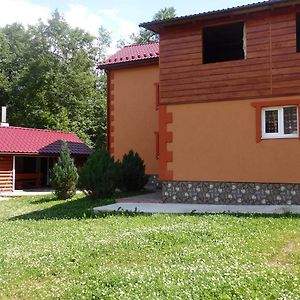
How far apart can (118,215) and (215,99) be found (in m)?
4.62

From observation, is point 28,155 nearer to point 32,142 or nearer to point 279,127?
point 32,142

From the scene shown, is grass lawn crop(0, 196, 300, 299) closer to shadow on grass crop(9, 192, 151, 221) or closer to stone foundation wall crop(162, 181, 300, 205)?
shadow on grass crop(9, 192, 151, 221)

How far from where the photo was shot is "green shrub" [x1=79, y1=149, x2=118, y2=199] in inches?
556

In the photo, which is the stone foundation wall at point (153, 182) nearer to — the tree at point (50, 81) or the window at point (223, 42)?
the window at point (223, 42)

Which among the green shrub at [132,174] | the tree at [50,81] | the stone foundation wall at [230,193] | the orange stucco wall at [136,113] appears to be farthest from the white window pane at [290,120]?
the tree at [50,81]

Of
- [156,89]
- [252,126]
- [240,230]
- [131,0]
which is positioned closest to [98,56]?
[156,89]

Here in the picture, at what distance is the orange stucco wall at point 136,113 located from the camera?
18594 mm

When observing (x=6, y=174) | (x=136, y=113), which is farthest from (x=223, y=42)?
(x=6, y=174)

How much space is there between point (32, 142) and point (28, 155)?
1510 mm

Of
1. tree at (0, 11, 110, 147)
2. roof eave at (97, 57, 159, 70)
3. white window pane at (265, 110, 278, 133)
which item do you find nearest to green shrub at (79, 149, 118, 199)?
white window pane at (265, 110, 278, 133)

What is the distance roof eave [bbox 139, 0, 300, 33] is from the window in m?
0.79

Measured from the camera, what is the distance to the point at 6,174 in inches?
910

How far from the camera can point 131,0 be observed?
1338 cm

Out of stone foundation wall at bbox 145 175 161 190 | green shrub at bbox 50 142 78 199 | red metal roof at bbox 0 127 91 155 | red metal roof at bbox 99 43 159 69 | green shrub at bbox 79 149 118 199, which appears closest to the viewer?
green shrub at bbox 79 149 118 199
